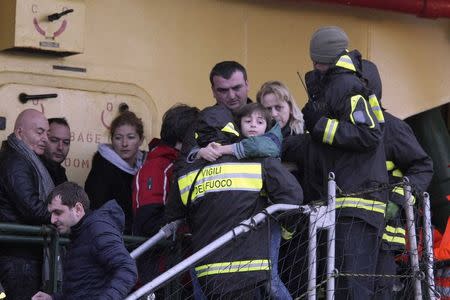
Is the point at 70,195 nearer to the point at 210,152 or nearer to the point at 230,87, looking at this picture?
the point at 210,152

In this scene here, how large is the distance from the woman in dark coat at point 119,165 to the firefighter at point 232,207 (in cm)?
145

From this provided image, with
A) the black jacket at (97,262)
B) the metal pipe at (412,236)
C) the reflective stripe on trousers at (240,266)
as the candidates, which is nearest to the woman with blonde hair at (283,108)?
the metal pipe at (412,236)

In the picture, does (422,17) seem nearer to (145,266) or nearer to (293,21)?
(293,21)

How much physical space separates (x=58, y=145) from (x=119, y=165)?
44 cm

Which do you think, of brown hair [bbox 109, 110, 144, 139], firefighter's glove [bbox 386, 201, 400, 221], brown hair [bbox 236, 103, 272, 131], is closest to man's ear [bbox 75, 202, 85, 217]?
brown hair [bbox 236, 103, 272, 131]

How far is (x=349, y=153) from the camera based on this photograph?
22.5ft

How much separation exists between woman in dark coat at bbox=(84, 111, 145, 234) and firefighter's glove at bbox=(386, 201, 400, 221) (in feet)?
6.40

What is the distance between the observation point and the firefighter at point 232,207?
20.9 ft

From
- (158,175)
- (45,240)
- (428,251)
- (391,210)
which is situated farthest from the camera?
(158,175)

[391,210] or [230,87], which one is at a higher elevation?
[230,87]

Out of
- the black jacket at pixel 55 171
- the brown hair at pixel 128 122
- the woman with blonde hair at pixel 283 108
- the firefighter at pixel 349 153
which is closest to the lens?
the firefighter at pixel 349 153

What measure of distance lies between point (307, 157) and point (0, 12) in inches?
107

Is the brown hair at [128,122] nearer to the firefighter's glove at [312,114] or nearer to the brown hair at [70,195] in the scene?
the firefighter's glove at [312,114]

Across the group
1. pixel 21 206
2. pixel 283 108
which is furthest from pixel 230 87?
pixel 21 206
